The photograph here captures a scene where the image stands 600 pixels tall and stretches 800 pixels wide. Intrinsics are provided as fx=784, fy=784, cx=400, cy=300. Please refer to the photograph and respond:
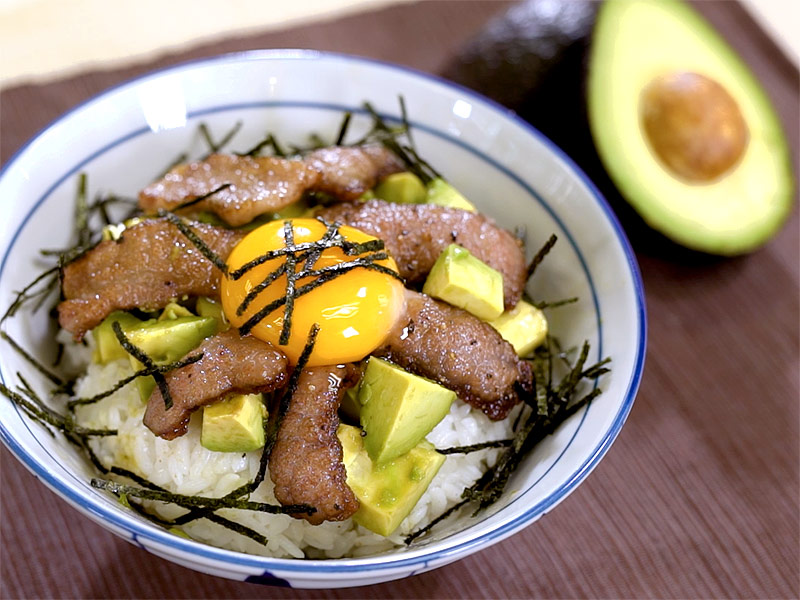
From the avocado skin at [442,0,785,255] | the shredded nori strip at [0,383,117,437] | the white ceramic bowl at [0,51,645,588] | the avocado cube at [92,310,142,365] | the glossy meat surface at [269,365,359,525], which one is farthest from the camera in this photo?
the avocado skin at [442,0,785,255]

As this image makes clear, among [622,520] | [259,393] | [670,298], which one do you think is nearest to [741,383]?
[670,298]

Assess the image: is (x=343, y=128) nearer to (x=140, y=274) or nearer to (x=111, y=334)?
(x=140, y=274)

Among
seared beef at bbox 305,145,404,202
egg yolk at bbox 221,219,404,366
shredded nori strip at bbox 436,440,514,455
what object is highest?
Answer: seared beef at bbox 305,145,404,202

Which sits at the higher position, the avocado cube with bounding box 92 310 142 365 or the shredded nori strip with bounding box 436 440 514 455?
the shredded nori strip with bounding box 436 440 514 455

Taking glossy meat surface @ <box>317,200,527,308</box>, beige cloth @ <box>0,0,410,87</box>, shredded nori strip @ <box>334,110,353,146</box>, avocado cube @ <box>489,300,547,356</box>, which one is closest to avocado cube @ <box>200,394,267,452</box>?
glossy meat surface @ <box>317,200,527,308</box>

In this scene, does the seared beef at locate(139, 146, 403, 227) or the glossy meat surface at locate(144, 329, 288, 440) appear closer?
the glossy meat surface at locate(144, 329, 288, 440)

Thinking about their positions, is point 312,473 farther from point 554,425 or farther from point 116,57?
point 116,57

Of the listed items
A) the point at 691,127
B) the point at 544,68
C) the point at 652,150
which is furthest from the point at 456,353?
the point at 544,68

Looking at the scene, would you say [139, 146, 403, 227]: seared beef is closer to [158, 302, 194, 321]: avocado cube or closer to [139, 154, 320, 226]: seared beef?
[139, 154, 320, 226]: seared beef
